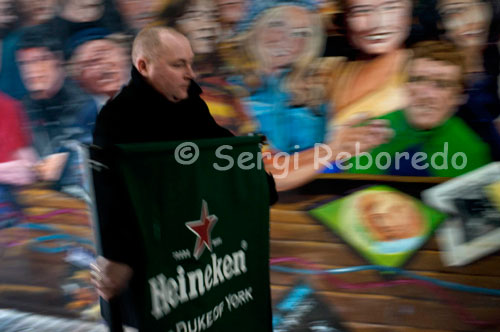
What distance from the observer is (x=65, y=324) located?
3.85m

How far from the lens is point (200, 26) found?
10.8ft

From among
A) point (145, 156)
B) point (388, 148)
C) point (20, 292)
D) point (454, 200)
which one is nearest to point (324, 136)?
point (388, 148)

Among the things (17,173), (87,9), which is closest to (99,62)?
(87,9)

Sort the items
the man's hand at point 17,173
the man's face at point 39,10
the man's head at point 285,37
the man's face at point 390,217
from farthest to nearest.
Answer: the man's hand at point 17,173 → the man's face at point 39,10 → the man's head at point 285,37 → the man's face at point 390,217

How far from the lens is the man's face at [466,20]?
105 inches

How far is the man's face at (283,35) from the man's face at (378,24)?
269mm

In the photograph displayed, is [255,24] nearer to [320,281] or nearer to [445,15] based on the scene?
[445,15]

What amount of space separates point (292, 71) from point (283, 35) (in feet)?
0.77


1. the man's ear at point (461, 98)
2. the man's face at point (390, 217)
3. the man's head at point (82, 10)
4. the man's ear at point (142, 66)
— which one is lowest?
the man's face at point (390, 217)

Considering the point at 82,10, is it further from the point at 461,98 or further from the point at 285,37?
the point at 461,98

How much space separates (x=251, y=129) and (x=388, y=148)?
0.88m

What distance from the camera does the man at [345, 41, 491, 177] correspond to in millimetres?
2768

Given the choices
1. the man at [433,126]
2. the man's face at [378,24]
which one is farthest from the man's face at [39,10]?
the man at [433,126]

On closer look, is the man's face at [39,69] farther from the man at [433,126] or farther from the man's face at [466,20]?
the man's face at [466,20]
